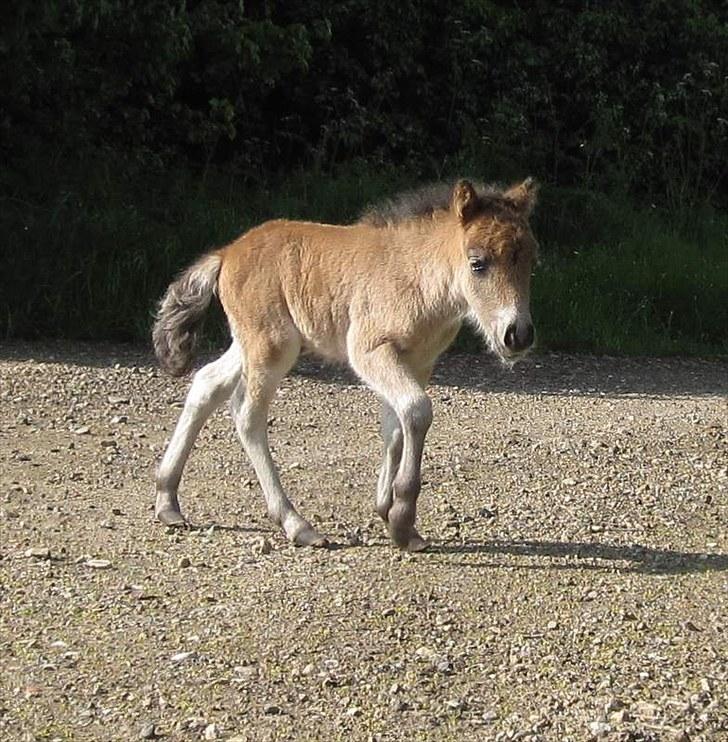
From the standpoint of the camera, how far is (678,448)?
9.27m

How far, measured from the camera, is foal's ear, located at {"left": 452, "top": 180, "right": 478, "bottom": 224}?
677 cm

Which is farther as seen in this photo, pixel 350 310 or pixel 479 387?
pixel 479 387

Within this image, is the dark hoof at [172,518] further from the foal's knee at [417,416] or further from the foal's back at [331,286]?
the foal's knee at [417,416]

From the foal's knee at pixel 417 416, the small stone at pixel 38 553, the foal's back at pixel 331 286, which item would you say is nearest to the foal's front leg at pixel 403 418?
the foal's knee at pixel 417 416

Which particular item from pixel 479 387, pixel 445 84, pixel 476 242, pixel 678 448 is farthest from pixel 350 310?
pixel 445 84

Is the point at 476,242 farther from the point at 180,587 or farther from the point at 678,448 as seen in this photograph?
the point at 678,448

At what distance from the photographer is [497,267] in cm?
668

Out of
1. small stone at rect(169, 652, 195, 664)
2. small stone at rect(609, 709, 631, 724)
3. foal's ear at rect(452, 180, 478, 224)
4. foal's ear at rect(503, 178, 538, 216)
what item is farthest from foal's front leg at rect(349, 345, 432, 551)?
small stone at rect(609, 709, 631, 724)

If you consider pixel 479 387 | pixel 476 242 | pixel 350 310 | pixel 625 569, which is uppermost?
pixel 476 242

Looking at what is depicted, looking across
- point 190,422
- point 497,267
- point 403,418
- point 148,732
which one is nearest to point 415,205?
point 497,267

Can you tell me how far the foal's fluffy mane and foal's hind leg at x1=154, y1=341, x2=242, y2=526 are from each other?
0.99 meters

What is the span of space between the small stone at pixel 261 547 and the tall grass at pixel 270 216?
5283mm

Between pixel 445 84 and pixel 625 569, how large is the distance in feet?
37.6

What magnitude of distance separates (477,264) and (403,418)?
2.64ft
